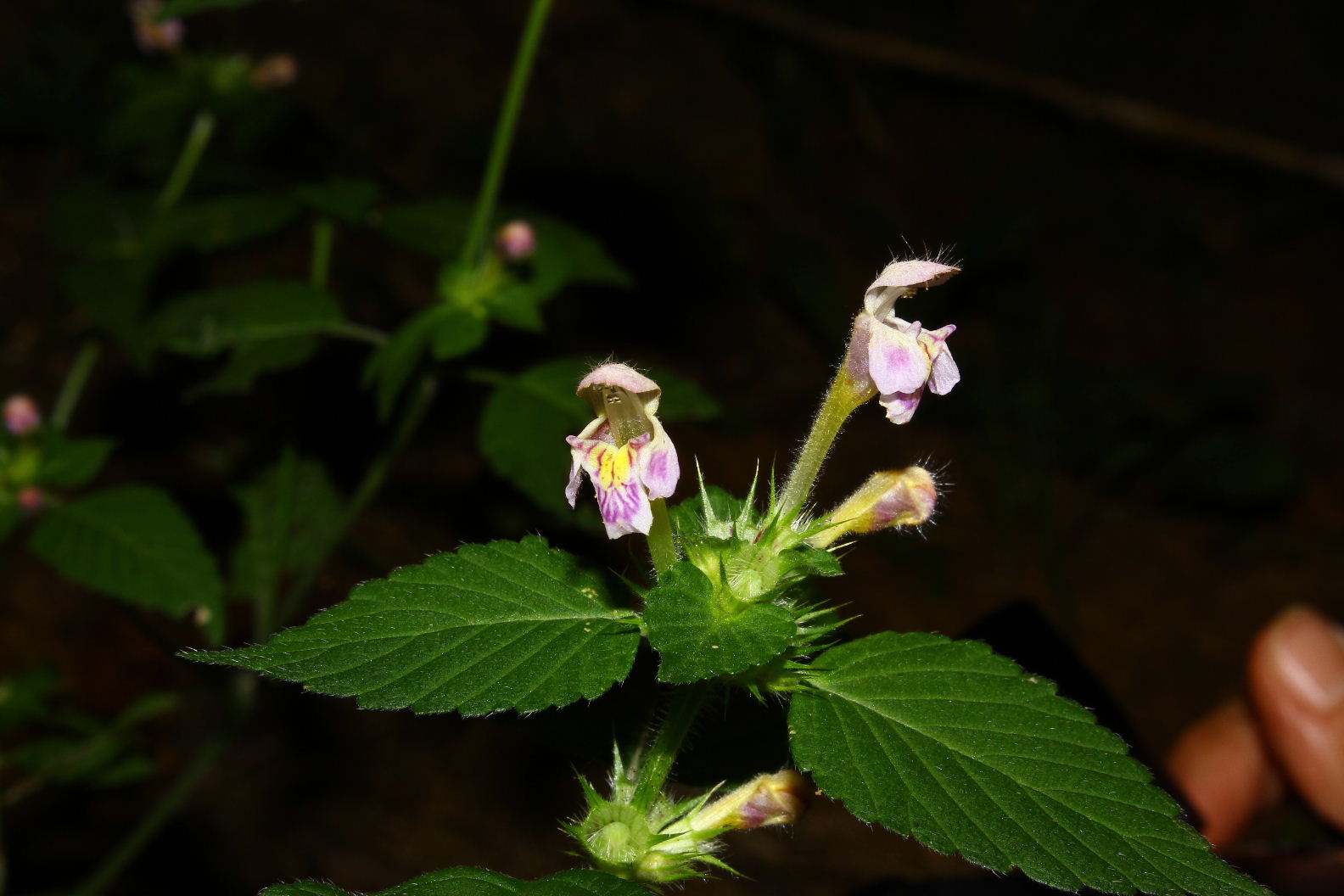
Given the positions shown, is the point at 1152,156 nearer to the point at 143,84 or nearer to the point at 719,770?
the point at 143,84

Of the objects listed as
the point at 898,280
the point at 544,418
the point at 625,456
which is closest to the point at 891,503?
the point at 898,280

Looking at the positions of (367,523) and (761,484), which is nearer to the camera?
(367,523)

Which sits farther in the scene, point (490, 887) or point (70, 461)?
point (70, 461)

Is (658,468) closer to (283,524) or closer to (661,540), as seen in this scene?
(661,540)

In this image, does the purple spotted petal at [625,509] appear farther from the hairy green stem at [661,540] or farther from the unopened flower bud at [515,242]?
the unopened flower bud at [515,242]

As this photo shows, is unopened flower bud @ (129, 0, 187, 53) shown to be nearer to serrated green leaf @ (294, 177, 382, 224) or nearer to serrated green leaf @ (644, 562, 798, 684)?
serrated green leaf @ (294, 177, 382, 224)

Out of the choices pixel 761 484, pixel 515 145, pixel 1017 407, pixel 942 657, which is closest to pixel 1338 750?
pixel 942 657

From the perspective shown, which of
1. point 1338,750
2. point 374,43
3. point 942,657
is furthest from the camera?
point 374,43
